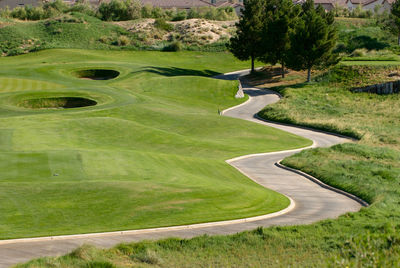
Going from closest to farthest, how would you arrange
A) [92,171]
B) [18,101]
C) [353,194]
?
[92,171] < [353,194] < [18,101]

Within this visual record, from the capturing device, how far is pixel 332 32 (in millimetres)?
69750

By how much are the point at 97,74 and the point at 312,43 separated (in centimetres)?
3086

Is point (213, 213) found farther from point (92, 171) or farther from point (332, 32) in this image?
point (332, 32)

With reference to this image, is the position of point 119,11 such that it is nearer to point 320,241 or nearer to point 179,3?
point 179,3

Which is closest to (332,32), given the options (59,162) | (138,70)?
(138,70)

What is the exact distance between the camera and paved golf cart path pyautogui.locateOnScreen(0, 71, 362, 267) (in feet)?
51.0

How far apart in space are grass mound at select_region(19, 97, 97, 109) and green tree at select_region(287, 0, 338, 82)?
30.1 m

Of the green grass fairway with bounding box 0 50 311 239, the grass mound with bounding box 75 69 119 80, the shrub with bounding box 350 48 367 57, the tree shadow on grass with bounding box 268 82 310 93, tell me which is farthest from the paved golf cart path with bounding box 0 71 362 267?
the shrub with bounding box 350 48 367 57

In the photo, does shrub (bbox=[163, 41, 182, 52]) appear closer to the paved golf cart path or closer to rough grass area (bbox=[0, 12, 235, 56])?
rough grass area (bbox=[0, 12, 235, 56])

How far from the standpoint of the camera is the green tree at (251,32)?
78312 millimetres

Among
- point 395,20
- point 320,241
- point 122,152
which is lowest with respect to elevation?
point 122,152

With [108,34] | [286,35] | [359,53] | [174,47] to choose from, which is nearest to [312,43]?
[286,35]

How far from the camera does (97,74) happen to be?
241ft

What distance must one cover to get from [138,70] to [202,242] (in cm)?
6080
